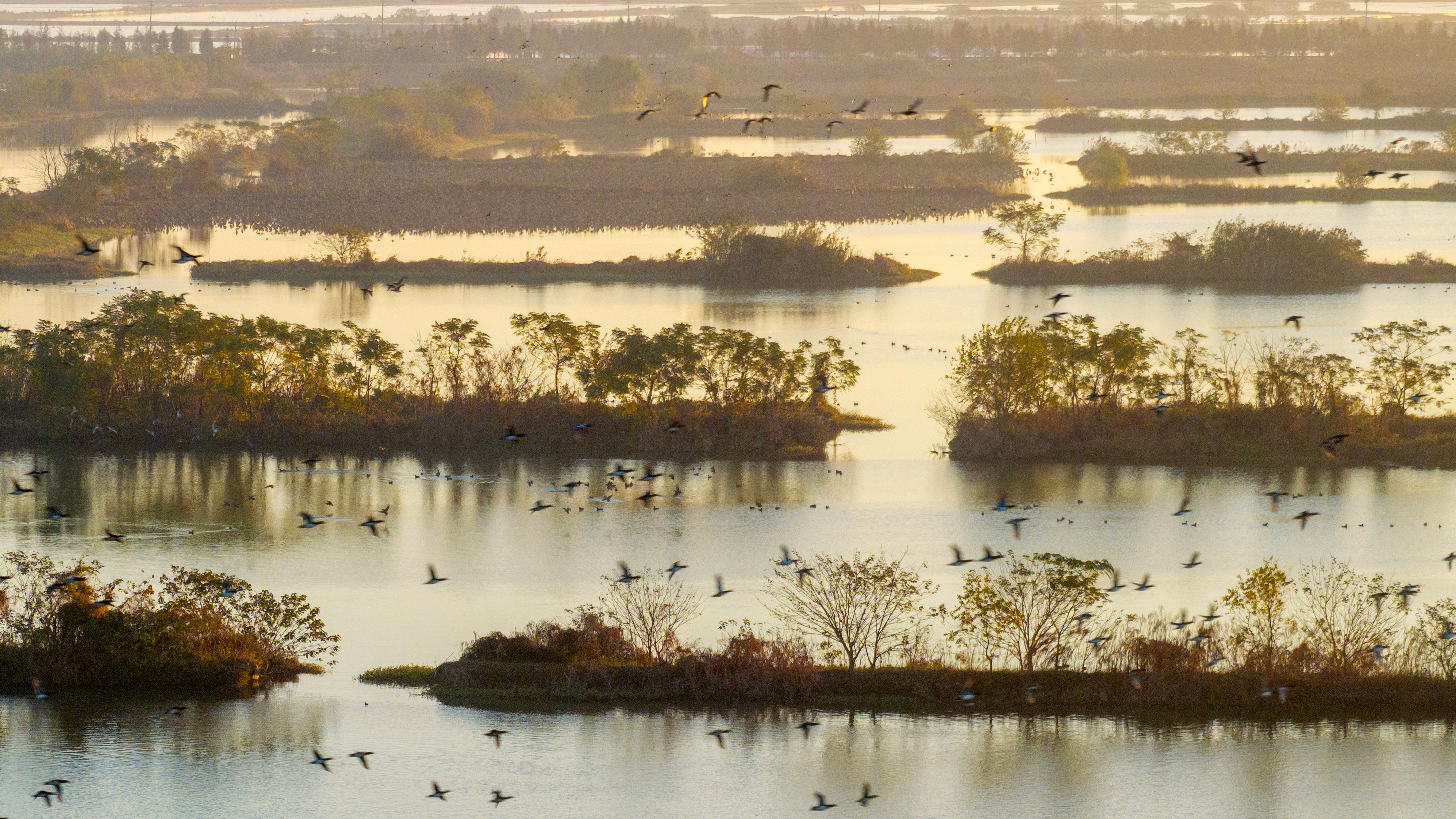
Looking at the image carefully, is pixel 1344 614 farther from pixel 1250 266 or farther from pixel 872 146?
pixel 872 146

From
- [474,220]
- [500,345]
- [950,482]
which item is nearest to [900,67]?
[474,220]

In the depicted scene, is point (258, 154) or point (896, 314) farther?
point (258, 154)

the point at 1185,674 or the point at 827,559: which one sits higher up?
the point at 827,559

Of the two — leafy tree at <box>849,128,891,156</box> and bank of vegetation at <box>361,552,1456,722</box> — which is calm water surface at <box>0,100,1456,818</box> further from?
leafy tree at <box>849,128,891,156</box>

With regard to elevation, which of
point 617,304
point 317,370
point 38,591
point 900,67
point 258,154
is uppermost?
point 900,67

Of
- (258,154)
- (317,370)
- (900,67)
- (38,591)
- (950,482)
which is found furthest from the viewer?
(900,67)

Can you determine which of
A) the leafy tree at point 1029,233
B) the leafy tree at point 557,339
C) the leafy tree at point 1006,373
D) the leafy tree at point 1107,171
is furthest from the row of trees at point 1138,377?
the leafy tree at point 1107,171

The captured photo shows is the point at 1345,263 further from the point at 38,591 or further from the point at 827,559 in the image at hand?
the point at 38,591
